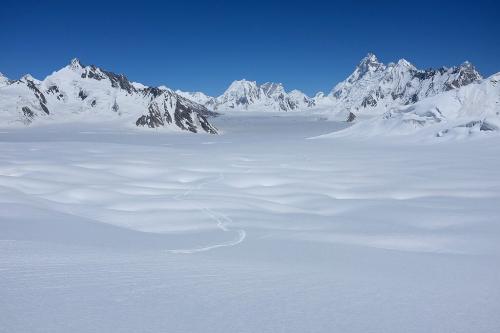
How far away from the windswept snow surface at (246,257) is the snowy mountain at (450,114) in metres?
26.3

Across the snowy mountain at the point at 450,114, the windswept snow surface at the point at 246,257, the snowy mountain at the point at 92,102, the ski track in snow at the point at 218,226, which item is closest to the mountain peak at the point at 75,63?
the snowy mountain at the point at 92,102

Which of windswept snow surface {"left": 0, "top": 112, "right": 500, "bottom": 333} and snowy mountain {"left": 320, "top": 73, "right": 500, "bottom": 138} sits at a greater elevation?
snowy mountain {"left": 320, "top": 73, "right": 500, "bottom": 138}

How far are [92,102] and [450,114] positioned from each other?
104 m

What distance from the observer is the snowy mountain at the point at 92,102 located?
308 ft

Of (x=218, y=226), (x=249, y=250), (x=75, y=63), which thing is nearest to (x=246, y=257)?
(x=249, y=250)

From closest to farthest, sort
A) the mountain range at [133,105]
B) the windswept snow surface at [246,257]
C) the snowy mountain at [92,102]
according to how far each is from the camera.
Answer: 1. the windswept snow surface at [246,257]
2. the mountain range at [133,105]
3. the snowy mountain at [92,102]

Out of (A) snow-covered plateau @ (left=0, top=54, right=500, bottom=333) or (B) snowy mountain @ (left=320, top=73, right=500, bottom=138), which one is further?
(B) snowy mountain @ (left=320, top=73, right=500, bottom=138)

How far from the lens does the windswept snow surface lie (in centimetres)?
358

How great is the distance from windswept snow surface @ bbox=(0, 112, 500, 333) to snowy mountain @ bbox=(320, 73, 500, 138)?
86.3ft

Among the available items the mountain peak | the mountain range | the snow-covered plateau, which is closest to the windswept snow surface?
the snow-covered plateau

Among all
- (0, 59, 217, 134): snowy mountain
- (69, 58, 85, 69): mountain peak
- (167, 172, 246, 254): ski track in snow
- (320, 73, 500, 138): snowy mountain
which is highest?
(69, 58, 85, 69): mountain peak

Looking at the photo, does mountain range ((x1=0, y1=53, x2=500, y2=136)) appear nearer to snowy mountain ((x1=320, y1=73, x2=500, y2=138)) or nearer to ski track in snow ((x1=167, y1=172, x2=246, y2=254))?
snowy mountain ((x1=320, y1=73, x2=500, y2=138))

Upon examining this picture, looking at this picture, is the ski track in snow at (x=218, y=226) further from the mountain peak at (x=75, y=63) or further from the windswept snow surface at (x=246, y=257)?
the mountain peak at (x=75, y=63)

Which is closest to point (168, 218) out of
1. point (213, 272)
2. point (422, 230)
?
point (213, 272)
